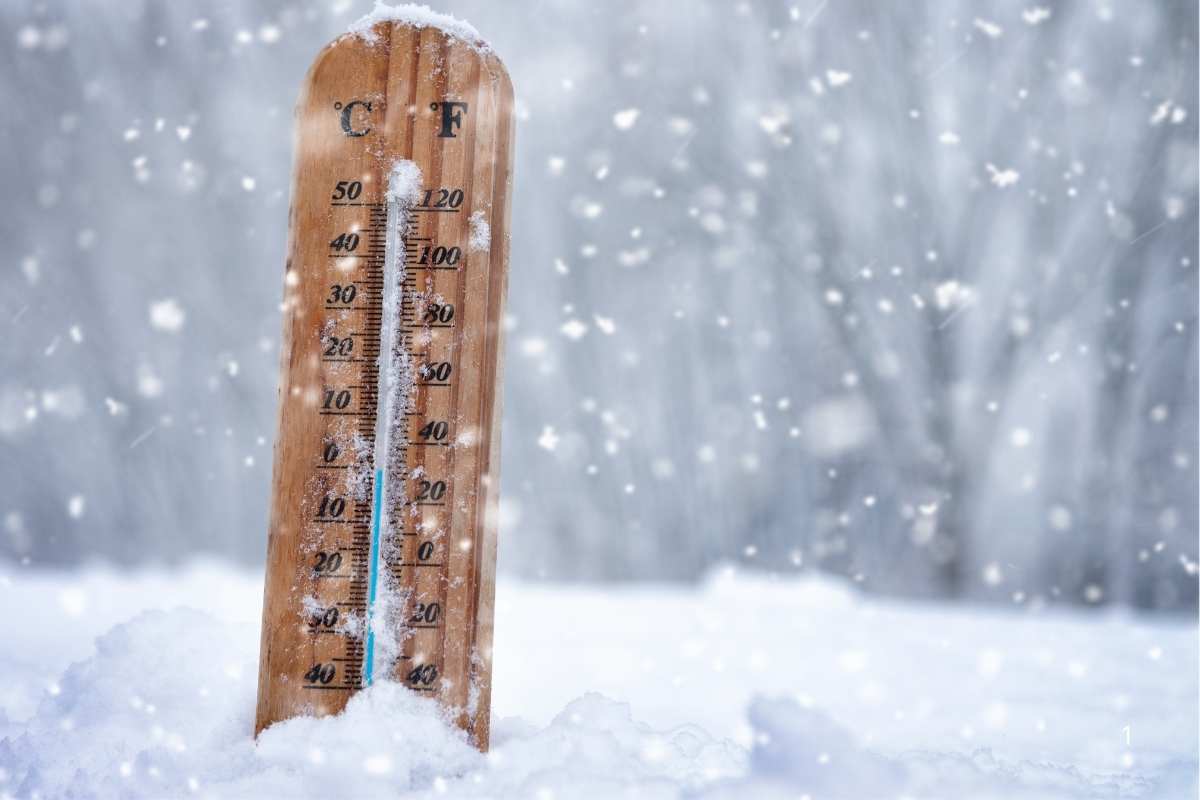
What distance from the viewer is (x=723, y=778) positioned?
3.94 ft

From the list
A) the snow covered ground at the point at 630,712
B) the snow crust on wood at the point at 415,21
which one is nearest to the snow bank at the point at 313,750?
the snow covered ground at the point at 630,712

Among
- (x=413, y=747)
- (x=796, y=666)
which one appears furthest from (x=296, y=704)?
(x=796, y=666)

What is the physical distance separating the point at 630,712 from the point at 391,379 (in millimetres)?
629

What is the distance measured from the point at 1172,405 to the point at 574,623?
2242mm

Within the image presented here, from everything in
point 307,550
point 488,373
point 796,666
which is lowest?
point 796,666

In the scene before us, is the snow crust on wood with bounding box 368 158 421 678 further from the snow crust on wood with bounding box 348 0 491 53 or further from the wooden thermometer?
the snow crust on wood with bounding box 348 0 491 53

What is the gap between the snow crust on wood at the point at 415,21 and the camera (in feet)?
4.35

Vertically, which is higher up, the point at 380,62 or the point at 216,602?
the point at 380,62

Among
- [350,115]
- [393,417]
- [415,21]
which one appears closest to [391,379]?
[393,417]

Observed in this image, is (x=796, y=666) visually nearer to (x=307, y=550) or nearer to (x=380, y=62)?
(x=307, y=550)

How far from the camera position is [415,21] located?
1.33 m

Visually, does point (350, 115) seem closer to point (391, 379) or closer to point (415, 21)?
point (415, 21)

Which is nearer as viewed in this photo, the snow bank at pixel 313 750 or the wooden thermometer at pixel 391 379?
the snow bank at pixel 313 750

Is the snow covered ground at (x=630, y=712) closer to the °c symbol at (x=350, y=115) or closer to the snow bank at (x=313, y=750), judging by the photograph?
the snow bank at (x=313, y=750)
